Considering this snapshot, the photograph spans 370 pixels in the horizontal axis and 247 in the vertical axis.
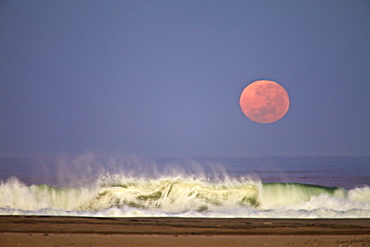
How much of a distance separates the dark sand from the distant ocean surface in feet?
1.10

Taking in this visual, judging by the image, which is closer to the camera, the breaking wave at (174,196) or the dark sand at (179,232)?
the dark sand at (179,232)

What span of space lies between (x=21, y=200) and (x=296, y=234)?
3.05 metres

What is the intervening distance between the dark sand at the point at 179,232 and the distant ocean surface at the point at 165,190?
336mm

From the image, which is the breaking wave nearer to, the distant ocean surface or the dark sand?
the distant ocean surface

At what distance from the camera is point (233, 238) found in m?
2.22

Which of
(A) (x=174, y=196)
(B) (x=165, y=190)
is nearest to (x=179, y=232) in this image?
Answer: (A) (x=174, y=196)

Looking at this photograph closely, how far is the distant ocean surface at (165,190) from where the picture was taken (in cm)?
308

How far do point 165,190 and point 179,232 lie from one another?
1.96m

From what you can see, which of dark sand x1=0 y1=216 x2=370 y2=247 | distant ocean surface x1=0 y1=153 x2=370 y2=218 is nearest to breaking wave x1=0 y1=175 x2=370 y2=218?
distant ocean surface x1=0 y1=153 x2=370 y2=218

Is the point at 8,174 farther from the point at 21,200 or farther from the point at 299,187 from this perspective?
the point at 299,187

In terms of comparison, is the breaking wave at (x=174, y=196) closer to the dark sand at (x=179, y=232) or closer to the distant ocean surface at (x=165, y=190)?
the distant ocean surface at (x=165, y=190)

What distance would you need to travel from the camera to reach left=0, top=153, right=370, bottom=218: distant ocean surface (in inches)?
121

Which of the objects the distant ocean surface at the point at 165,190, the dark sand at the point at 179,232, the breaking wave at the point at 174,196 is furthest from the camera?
the breaking wave at the point at 174,196

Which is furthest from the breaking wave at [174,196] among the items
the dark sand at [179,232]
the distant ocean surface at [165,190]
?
the dark sand at [179,232]
